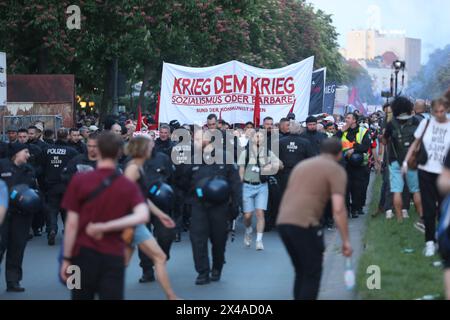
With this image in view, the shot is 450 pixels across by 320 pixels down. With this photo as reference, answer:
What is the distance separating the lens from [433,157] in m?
12.6

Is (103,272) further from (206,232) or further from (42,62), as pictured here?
(42,62)

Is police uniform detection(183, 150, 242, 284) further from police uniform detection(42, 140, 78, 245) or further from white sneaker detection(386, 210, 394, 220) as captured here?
white sneaker detection(386, 210, 394, 220)

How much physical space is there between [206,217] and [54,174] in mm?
4840

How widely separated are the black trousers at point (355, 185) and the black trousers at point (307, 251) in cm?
1020

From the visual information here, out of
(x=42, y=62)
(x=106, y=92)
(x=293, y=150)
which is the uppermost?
(x=42, y=62)

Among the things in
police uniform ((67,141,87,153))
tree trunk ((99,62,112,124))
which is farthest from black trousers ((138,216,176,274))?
tree trunk ((99,62,112,124))

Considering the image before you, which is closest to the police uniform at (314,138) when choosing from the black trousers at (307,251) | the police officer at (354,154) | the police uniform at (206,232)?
the police officer at (354,154)

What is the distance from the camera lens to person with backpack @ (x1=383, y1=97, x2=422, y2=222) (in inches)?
598

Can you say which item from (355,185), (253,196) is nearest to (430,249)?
(253,196)

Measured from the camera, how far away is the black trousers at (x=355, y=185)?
63.5 feet

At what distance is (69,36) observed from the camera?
3216 centimetres

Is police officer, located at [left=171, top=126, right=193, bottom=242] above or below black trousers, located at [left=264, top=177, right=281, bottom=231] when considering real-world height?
above

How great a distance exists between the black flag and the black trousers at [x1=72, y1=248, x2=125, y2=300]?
18152 mm

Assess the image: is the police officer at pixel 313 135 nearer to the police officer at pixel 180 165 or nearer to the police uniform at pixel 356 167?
the police uniform at pixel 356 167
